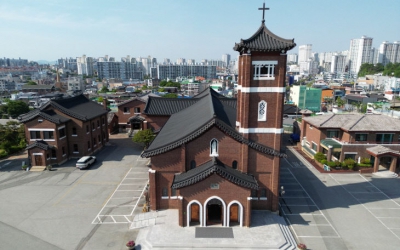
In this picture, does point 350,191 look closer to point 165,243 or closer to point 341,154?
point 341,154

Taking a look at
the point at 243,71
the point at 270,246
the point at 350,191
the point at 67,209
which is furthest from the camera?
the point at 350,191

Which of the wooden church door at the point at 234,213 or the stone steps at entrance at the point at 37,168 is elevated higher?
the wooden church door at the point at 234,213

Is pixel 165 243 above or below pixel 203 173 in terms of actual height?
below

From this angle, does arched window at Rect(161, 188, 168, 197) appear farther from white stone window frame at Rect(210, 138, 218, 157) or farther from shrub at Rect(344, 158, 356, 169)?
shrub at Rect(344, 158, 356, 169)

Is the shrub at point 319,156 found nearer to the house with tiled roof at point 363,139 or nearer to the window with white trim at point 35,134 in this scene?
the house with tiled roof at point 363,139

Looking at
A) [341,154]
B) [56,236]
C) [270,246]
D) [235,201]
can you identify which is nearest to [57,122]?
[56,236]

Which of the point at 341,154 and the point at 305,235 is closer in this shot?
the point at 305,235

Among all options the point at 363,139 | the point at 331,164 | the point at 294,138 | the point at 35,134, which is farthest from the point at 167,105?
the point at 363,139

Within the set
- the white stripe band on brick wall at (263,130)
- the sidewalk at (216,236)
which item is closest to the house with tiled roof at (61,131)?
the sidewalk at (216,236)
